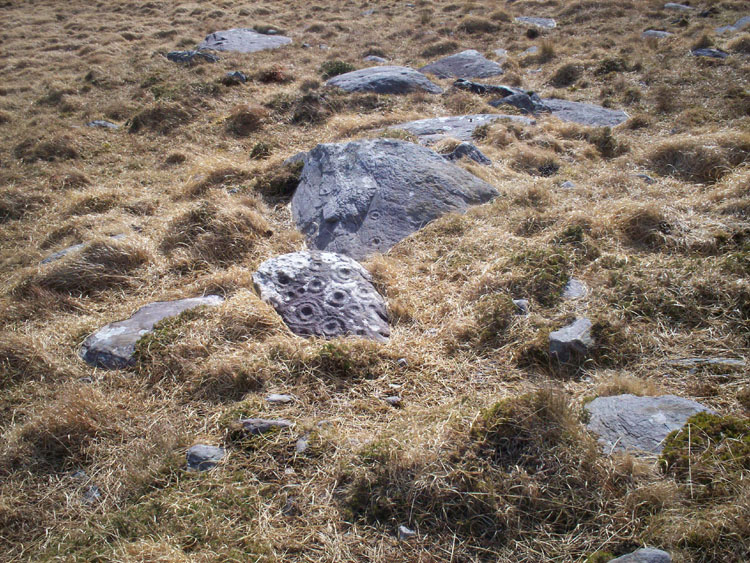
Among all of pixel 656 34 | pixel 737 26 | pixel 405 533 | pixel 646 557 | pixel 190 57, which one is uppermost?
pixel 737 26

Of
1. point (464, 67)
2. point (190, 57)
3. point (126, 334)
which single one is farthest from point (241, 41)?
point (126, 334)

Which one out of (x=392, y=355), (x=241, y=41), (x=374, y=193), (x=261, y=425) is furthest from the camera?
(x=241, y=41)

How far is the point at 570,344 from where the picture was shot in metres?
3.92

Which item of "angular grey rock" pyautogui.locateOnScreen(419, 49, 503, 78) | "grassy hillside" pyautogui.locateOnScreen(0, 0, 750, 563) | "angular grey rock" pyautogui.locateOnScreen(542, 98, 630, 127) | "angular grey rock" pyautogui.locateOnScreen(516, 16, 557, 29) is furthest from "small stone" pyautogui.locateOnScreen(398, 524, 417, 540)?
"angular grey rock" pyautogui.locateOnScreen(516, 16, 557, 29)

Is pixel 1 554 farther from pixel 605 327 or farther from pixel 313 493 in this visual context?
pixel 605 327

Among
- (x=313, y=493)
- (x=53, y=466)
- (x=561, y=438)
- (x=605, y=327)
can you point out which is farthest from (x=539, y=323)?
(x=53, y=466)

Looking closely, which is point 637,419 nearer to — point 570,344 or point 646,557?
point 570,344

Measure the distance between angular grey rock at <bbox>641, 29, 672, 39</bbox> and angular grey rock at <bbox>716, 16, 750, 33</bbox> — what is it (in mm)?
1112

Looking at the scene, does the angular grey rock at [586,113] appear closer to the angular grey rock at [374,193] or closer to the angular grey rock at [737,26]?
the angular grey rock at [374,193]

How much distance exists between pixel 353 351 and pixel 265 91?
369 inches

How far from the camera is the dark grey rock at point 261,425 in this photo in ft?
11.5

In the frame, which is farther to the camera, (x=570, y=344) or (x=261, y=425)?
(x=570, y=344)

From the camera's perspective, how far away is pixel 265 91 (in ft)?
38.6

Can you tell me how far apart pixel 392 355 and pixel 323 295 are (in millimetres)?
974
